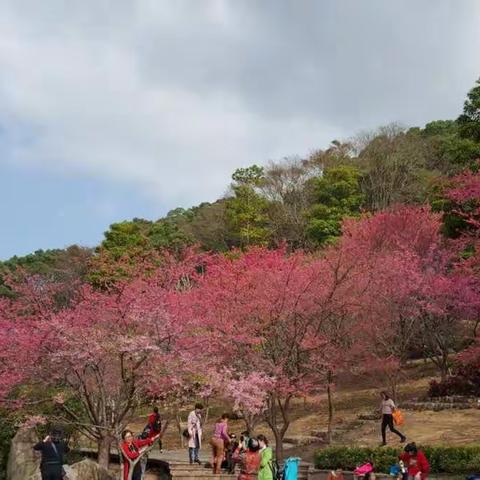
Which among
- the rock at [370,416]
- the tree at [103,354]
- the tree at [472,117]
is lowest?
the rock at [370,416]

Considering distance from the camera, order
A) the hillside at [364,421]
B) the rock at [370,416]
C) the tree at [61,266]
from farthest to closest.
→ the tree at [61,266], the rock at [370,416], the hillside at [364,421]

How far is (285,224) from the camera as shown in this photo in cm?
4531

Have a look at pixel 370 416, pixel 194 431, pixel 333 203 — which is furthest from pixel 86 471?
pixel 333 203

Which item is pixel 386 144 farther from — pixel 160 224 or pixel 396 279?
pixel 396 279

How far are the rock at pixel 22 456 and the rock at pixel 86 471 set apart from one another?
11.4ft

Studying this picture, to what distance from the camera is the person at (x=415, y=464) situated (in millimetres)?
11422

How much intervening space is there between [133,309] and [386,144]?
118ft

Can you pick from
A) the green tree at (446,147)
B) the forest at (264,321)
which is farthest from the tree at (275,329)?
the green tree at (446,147)

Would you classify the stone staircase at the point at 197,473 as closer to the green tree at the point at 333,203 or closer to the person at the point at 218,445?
the person at the point at 218,445

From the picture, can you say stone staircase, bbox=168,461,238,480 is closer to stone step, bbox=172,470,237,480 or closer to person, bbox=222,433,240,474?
stone step, bbox=172,470,237,480

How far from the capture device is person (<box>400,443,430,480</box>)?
450 inches

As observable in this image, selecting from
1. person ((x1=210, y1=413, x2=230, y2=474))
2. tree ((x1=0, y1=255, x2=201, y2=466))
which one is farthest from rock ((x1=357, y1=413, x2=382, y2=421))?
tree ((x1=0, y1=255, x2=201, y2=466))

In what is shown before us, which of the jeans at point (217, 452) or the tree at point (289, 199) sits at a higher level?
the tree at point (289, 199)

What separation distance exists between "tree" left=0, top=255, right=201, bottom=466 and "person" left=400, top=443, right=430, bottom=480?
218 inches
